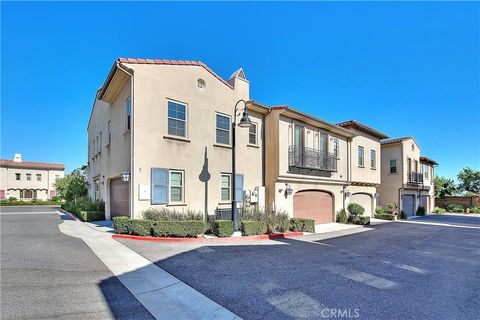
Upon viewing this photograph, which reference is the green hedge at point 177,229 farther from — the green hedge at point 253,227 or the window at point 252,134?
the window at point 252,134

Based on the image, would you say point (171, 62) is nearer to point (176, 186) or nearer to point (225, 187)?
point (176, 186)

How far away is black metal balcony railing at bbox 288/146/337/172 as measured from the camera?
1596 centimetres

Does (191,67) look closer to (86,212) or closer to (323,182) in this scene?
(86,212)

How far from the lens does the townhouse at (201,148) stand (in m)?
11.7

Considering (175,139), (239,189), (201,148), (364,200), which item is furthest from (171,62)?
(364,200)

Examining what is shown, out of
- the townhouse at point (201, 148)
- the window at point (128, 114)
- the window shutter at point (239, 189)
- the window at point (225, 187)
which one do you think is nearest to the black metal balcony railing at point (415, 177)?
the townhouse at point (201, 148)

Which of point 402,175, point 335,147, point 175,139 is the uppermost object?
point 335,147

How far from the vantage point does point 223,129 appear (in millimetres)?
14438

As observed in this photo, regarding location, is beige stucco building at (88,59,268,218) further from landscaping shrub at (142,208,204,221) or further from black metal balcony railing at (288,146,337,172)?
black metal balcony railing at (288,146,337,172)

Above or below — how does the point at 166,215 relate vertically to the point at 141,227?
above

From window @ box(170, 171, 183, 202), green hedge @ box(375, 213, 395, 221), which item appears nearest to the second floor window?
green hedge @ box(375, 213, 395, 221)

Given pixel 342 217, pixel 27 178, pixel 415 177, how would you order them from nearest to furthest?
pixel 342 217 < pixel 415 177 < pixel 27 178

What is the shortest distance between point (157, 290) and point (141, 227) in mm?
5446

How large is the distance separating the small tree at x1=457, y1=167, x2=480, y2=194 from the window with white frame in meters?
48.1
